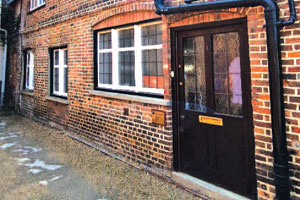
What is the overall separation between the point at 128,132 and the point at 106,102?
41.1 inches

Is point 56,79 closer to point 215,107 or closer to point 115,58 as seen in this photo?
point 115,58

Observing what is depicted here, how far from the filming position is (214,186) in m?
3.41

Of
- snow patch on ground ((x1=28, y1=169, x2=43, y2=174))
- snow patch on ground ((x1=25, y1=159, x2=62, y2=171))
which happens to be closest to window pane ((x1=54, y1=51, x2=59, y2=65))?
snow patch on ground ((x1=25, y1=159, x2=62, y2=171))

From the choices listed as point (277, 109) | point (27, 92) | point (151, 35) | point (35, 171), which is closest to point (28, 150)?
point (35, 171)

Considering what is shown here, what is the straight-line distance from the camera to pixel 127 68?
16.6 ft

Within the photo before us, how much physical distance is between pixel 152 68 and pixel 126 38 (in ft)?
3.65

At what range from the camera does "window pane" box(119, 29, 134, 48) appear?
4907 mm

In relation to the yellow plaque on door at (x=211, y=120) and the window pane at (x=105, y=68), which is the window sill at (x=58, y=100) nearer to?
the window pane at (x=105, y=68)

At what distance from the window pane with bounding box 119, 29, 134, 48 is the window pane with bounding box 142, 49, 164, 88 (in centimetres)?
54

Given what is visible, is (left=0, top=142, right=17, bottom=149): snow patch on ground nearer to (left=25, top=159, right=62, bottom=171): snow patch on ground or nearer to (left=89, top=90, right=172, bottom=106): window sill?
(left=25, top=159, right=62, bottom=171): snow patch on ground

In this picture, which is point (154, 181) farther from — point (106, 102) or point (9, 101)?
point (9, 101)

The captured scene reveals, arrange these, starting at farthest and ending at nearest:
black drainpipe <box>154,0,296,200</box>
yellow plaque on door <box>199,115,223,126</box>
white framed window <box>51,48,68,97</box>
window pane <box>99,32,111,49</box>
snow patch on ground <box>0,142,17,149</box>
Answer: white framed window <box>51,48,68,97</box>, snow patch on ground <box>0,142,17,149</box>, window pane <box>99,32,111,49</box>, yellow plaque on door <box>199,115,223,126</box>, black drainpipe <box>154,0,296,200</box>

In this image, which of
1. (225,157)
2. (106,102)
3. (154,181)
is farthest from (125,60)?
(225,157)

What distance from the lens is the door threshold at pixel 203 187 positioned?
10.4 feet
